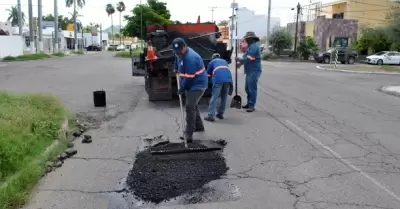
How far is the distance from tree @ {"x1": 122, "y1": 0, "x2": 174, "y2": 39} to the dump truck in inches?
1020

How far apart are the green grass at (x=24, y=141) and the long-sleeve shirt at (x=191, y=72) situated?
7.26ft

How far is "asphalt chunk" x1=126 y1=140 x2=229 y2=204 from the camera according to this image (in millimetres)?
5102

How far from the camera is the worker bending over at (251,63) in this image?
10.5 meters

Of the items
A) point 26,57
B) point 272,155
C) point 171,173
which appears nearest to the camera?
point 171,173

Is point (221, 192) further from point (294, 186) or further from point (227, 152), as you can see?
point (227, 152)

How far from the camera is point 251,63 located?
10.6m

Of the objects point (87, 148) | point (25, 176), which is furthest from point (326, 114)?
point (25, 176)

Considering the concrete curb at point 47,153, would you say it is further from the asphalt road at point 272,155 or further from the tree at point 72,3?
the tree at point 72,3

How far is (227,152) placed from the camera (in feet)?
22.4

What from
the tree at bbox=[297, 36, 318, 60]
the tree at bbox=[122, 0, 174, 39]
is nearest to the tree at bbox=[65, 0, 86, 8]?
the tree at bbox=[122, 0, 174, 39]

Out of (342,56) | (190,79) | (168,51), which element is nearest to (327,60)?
(342,56)

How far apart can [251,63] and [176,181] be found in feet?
18.8

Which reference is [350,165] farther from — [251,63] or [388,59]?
[388,59]

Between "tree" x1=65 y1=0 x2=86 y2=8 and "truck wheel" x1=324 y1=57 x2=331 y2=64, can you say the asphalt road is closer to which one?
"truck wheel" x1=324 y1=57 x2=331 y2=64
